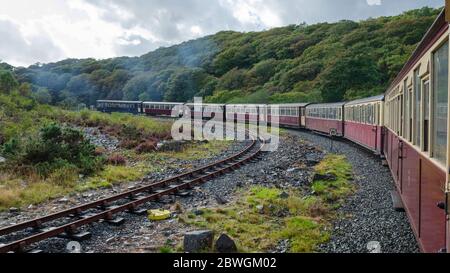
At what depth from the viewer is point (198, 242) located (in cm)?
645

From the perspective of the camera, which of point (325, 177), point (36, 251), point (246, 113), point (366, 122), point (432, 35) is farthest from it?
point (246, 113)

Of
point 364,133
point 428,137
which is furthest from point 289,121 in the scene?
point 428,137

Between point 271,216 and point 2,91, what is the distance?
35.3 meters

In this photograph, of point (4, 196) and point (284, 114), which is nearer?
point (4, 196)

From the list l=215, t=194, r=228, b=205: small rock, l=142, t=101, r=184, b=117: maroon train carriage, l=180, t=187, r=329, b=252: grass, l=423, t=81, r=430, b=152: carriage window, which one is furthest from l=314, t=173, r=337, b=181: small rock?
l=142, t=101, r=184, b=117: maroon train carriage

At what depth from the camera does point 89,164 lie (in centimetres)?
1395

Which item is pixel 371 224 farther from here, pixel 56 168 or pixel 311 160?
pixel 56 168

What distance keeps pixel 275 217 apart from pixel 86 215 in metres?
3.81

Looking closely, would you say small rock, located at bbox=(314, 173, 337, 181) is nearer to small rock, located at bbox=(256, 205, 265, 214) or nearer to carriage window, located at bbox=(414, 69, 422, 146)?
small rock, located at bbox=(256, 205, 265, 214)

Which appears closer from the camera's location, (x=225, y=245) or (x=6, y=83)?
(x=225, y=245)

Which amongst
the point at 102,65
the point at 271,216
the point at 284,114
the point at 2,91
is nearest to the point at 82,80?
the point at 102,65
